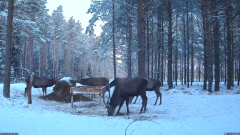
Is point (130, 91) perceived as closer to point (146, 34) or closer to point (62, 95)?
point (62, 95)

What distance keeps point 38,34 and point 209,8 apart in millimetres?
26552

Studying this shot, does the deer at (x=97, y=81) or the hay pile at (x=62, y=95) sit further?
the deer at (x=97, y=81)

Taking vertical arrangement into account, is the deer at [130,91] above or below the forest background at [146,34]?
below

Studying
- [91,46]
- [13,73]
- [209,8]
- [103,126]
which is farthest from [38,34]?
[91,46]

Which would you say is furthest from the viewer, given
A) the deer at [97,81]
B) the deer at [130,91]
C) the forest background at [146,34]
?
the forest background at [146,34]

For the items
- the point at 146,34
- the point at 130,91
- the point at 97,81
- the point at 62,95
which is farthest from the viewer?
the point at 146,34

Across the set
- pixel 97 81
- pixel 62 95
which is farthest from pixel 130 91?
pixel 97 81

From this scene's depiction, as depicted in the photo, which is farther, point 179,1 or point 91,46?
point 91,46

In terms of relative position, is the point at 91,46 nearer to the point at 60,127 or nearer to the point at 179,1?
the point at 179,1

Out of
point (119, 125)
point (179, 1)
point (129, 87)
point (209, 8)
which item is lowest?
point (119, 125)

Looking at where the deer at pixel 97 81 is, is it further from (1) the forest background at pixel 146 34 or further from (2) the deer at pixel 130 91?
(2) the deer at pixel 130 91

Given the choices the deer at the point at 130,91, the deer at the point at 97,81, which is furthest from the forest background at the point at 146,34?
the deer at the point at 130,91

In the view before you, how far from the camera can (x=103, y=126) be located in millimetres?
6559

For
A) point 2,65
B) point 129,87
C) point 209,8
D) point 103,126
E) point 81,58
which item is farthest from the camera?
point 81,58
